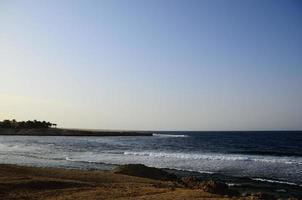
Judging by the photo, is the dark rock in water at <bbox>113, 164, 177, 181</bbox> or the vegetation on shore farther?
the vegetation on shore

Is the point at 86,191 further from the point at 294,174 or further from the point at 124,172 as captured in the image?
the point at 294,174

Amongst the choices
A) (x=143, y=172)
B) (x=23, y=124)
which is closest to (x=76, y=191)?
(x=143, y=172)

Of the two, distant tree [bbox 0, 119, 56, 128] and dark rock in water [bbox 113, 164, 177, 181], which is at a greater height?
distant tree [bbox 0, 119, 56, 128]

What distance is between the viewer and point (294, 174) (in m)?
27.1

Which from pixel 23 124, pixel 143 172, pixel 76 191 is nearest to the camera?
pixel 76 191

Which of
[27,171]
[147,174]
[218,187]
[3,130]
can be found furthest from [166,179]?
[3,130]

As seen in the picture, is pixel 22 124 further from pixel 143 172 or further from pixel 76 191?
pixel 76 191

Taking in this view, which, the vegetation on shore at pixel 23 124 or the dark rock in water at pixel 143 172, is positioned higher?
the vegetation on shore at pixel 23 124

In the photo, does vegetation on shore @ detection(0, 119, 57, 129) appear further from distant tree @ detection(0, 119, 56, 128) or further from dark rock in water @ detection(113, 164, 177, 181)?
dark rock in water @ detection(113, 164, 177, 181)

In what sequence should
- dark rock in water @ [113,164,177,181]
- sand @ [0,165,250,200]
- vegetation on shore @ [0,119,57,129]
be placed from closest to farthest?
sand @ [0,165,250,200], dark rock in water @ [113,164,177,181], vegetation on shore @ [0,119,57,129]

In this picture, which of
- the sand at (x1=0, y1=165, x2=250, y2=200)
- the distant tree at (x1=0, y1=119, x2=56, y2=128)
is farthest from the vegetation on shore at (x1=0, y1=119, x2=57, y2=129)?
the sand at (x1=0, y1=165, x2=250, y2=200)

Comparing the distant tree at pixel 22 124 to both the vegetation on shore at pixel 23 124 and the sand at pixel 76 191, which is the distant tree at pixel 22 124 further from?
the sand at pixel 76 191

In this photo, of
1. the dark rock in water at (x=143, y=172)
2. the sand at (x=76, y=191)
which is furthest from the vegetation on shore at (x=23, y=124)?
the sand at (x=76, y=191)

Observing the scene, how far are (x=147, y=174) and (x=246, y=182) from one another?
5776mm
